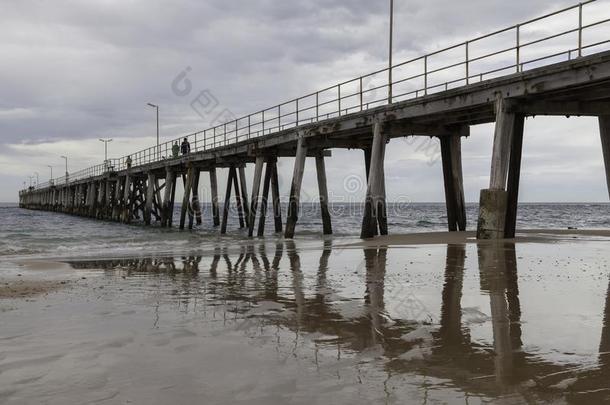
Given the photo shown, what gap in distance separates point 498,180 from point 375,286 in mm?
7019

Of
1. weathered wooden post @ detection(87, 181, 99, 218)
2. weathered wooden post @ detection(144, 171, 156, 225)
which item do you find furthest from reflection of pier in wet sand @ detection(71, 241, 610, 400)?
weathered wooden post @ detection(87, 181, 99, 218)

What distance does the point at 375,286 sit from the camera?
793cm

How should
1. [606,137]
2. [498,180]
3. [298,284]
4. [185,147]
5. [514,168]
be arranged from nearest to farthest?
[298,284], [498,180], [514,168], [606,137], [185,147]

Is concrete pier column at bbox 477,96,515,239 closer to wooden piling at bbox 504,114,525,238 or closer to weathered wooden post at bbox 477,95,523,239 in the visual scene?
weathered wooden post at bbox 477,95,523,239

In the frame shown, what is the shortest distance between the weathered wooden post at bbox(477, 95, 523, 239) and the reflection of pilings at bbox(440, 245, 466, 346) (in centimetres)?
299

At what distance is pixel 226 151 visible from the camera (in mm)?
28484

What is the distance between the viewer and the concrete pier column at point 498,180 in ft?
44.9

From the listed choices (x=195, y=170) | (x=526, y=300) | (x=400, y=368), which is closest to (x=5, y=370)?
(x=400, y=368)

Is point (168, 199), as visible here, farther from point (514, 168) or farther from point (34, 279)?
point (34, 279)

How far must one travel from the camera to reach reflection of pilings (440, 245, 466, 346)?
5.06 meters

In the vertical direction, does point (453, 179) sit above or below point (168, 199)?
above

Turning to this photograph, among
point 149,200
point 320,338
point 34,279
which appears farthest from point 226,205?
point 320,338

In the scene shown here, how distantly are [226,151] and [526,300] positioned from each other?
23138mm

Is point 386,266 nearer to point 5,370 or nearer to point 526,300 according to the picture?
point 526,300
